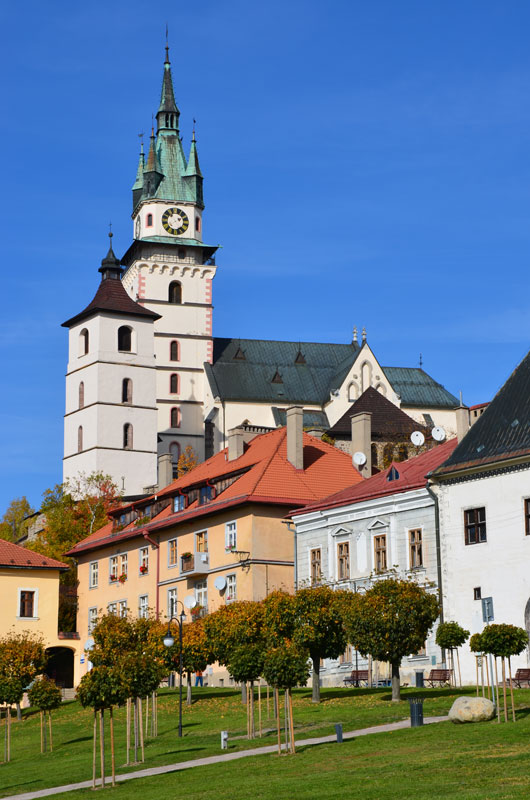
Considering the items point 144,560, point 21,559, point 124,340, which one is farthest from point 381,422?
point 21,559

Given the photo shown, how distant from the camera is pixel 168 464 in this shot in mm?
82188

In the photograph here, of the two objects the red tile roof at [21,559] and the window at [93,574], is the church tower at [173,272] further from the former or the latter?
the red tile roof at [21,559]

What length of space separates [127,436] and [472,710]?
8861cm

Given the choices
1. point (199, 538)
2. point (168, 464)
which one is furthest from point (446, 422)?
point (199, 538)

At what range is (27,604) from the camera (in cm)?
7150

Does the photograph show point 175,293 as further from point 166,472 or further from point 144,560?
point 144,560

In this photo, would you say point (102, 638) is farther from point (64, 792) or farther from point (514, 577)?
point (64, 792)

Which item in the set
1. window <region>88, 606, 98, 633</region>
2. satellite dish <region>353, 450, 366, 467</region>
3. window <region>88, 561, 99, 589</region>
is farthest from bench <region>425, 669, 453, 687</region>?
window <region>88, 561, 99, 589</region>

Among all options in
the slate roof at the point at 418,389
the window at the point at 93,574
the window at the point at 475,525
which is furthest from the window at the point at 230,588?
the slate roof at the point at 418,389

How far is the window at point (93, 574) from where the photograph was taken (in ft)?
249

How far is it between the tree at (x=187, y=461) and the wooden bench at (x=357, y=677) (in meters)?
50.1

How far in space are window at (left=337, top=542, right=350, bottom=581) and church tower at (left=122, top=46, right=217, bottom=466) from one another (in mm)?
72299

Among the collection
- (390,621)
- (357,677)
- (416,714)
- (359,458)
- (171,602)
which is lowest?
(416,714)

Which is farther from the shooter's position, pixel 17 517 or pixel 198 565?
pixel 17 517
